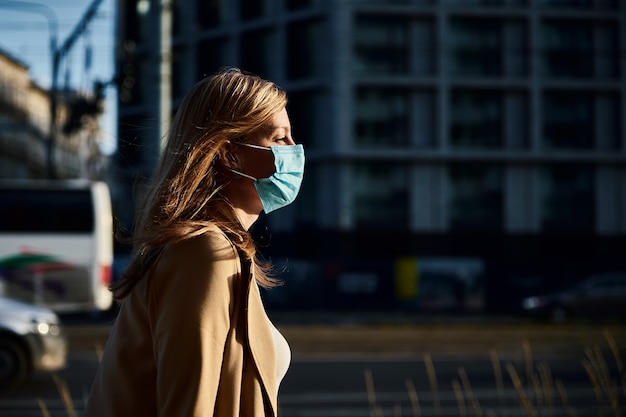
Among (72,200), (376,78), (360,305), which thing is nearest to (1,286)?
(72,200)

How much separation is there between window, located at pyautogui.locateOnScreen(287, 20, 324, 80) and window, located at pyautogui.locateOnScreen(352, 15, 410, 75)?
164cm

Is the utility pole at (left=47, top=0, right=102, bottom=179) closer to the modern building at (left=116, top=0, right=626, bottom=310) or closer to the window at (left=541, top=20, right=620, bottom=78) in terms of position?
the modern building at (left=116, top=0, right=626, bottom=310)

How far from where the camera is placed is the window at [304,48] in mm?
38812

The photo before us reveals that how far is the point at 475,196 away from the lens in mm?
39438

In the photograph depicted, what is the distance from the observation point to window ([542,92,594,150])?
39906mm

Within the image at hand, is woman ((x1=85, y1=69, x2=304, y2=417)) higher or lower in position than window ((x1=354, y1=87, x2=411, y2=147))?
lower

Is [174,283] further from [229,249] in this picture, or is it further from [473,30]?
[473,30]

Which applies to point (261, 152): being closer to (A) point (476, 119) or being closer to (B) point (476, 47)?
(A) point (476, 119)

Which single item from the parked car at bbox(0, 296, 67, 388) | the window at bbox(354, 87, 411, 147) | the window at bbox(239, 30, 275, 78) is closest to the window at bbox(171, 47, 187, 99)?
the window at bbox(239, 30, 275, 78)

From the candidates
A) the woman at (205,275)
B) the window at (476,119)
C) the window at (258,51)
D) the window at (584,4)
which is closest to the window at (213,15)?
the window at (258,51)

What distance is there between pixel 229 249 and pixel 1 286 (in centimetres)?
1932

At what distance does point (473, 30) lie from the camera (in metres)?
39.3

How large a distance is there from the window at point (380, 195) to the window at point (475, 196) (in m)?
2.15

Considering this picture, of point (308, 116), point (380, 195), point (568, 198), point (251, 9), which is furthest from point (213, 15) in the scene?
point (568, 198)
